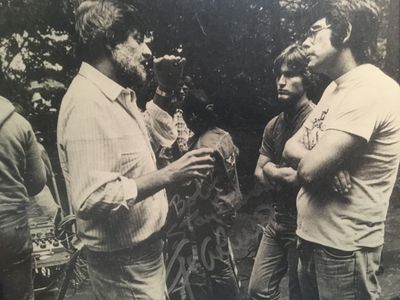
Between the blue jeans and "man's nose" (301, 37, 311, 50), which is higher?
"man's nose" (301, 37, 311, 50)

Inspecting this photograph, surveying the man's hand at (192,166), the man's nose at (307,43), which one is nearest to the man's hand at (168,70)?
→ the man's hand at (192,166)

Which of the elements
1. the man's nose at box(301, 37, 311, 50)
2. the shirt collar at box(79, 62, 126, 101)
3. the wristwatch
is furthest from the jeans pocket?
the man's nose at box(301, 37, 311, 50)

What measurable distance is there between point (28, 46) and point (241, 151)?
974 millimetres

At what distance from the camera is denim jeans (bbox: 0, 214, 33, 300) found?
205 centimetres

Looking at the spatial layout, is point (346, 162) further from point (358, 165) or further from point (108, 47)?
point (108, 47)

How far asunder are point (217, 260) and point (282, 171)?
49 centimetres

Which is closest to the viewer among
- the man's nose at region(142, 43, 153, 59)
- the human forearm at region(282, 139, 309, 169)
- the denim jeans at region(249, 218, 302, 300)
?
the man's nose at region(142, 43, 153, 59)

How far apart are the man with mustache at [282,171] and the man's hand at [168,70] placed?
0.43m

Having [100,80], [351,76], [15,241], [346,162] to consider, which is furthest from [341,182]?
[15,241]

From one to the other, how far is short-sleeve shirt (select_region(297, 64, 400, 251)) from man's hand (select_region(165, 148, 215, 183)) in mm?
430

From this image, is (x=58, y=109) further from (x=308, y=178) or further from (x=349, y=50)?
(x=349, y=50)

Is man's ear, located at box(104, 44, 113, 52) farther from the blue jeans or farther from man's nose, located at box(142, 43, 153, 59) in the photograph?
the blue jeans

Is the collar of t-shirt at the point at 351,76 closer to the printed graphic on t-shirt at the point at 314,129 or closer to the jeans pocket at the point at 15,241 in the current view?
the printed graphic on t-shirt at the point at 314,129

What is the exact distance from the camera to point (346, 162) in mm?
2156
